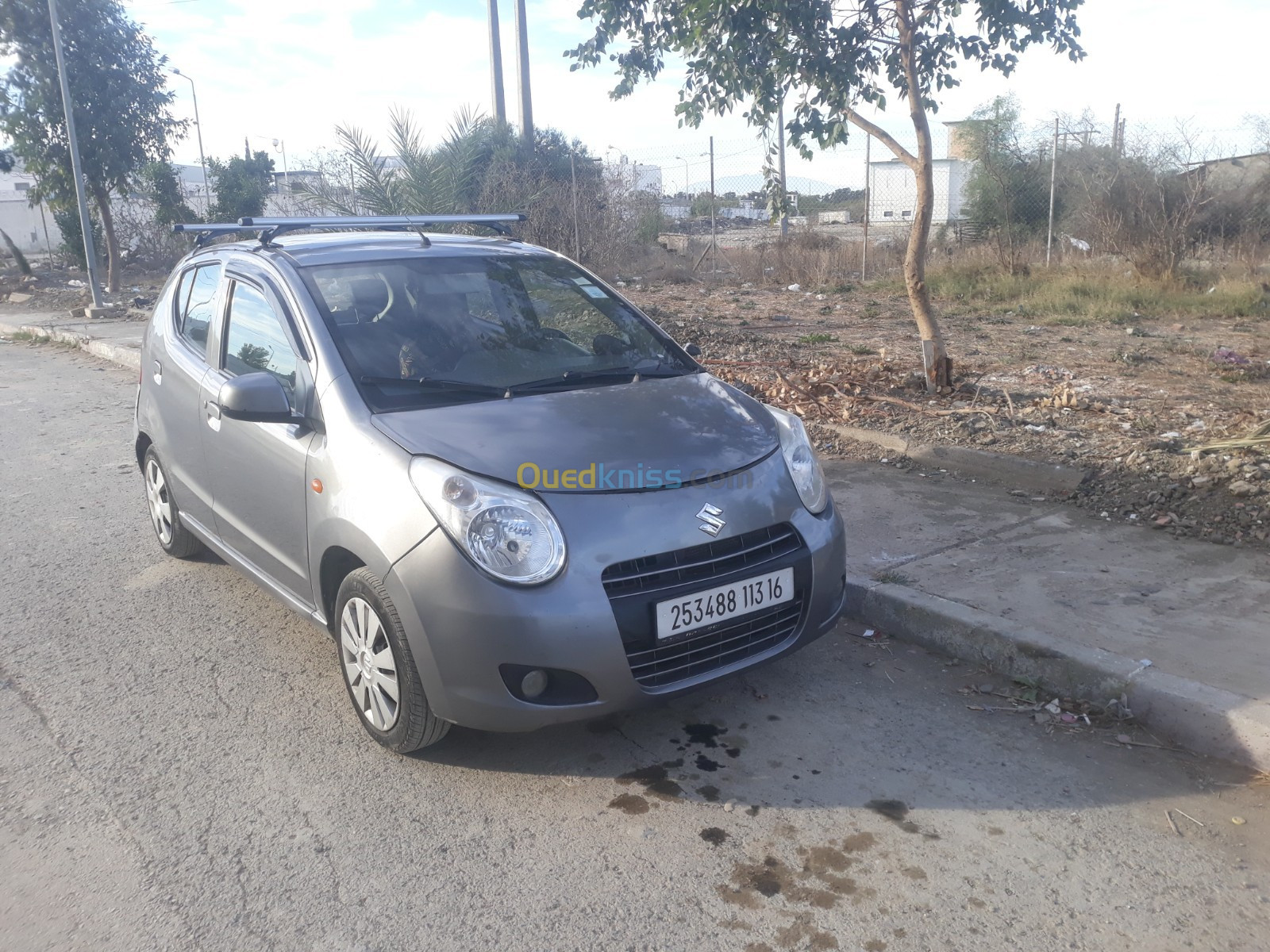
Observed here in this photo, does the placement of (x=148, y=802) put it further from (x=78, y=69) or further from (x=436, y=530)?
(x=78, y=69)

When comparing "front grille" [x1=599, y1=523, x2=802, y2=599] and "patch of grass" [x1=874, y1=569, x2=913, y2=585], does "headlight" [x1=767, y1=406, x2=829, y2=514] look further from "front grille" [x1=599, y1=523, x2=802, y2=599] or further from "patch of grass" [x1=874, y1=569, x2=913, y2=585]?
"patch of grass" [x1=874, y1=569, x2=913, y2=585]

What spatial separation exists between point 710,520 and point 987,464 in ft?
11.3

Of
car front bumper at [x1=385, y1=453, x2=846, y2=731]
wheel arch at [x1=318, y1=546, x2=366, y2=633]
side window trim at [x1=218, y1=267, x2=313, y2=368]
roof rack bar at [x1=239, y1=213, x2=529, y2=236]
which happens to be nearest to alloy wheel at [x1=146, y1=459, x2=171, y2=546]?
side window trim at [x1=218, y1=267, x2=313, y2=368]

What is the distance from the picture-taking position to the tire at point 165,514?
17.0 feet

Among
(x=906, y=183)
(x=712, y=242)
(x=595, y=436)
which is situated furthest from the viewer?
(x=906, y=183)

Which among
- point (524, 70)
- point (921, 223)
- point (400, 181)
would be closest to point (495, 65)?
point (524, 70)

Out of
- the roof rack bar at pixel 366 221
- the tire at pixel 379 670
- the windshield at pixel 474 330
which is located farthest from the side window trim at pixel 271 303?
the tire at pixel 379 670

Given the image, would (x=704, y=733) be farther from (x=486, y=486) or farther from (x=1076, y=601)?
A: (x=1076, y=601)

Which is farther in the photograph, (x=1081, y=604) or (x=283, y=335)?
(x=1081, y=604)

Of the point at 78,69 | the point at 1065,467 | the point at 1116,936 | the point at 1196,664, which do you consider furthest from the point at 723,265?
the point at 1116,936

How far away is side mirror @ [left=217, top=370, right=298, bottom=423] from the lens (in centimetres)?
350

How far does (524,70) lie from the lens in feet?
70.0

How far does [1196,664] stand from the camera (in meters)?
3.65

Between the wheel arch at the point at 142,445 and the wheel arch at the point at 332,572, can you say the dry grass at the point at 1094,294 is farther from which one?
the wheel arch at the point at 332,572
